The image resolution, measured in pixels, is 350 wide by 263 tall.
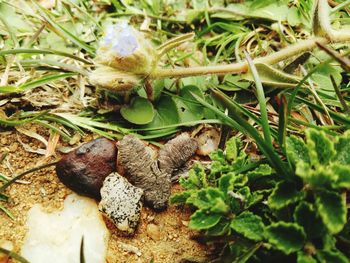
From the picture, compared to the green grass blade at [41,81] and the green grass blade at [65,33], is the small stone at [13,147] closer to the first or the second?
the green grass blade at [41,81]

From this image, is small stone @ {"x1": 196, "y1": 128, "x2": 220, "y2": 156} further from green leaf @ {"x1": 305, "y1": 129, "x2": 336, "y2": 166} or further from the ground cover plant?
green leaf @ {"x1": 305, "y1": 129, "x2": 336, "y2": 166}

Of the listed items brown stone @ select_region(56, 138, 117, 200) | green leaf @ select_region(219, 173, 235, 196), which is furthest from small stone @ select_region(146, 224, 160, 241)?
green leaf @ select_region(219, 173, 235, 196)

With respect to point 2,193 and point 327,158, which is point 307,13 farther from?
point 2,193

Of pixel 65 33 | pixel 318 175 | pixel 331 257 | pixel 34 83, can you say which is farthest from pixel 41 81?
pixel 331 257

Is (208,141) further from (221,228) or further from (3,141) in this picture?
(3,141)

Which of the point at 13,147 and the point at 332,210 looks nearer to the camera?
the point at 332,210

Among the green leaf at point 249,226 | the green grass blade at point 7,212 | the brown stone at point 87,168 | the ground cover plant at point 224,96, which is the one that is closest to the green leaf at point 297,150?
the ground cover plant at point 224,96
